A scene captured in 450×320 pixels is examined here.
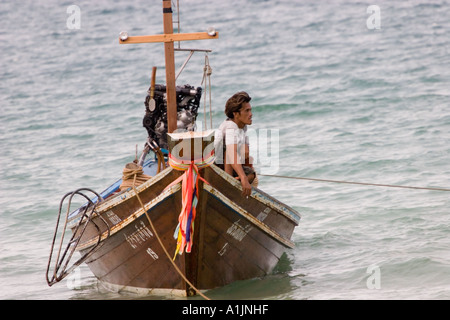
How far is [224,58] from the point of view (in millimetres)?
21781

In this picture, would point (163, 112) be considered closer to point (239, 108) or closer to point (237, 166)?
point (239, 108)

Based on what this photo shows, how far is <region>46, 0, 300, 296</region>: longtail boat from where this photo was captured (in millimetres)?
6441

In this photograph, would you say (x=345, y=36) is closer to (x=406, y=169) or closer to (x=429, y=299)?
(x=406, y=169)

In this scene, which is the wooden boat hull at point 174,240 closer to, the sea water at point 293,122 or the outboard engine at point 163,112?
the sea water at point 293,122

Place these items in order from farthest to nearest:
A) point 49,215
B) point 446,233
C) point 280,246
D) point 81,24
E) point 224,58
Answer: point 81,24, point 224,58, point 49,215, point 446,233, point 280,246

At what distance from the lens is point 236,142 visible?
671 centimetres

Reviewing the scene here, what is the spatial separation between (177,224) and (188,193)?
1.43 ft

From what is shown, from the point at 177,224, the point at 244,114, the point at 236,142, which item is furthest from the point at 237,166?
the point at 177,224

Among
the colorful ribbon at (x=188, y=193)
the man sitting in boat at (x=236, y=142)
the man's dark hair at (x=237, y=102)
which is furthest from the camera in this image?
the man's dark hair at (x=237, y=102)

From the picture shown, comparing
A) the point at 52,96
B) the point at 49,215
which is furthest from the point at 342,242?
the point at 52,96

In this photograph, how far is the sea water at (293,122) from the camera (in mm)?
8258

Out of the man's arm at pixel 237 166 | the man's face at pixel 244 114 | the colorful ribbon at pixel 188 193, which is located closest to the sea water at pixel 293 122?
the colorful ribbon at pixel 188 193

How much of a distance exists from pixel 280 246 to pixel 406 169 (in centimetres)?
486

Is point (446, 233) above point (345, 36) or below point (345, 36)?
below
